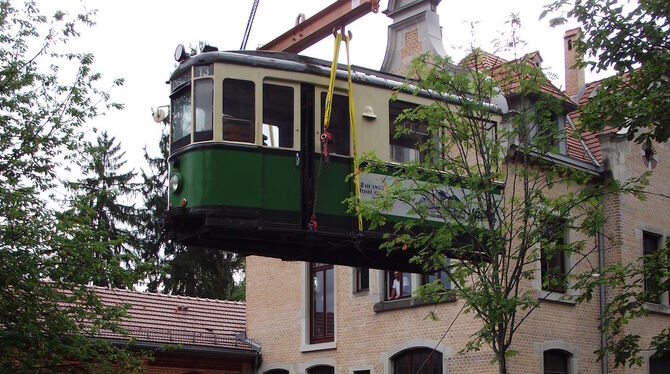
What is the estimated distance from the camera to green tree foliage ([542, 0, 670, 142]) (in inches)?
520

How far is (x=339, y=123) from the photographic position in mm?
15016

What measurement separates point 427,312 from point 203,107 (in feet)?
28.6

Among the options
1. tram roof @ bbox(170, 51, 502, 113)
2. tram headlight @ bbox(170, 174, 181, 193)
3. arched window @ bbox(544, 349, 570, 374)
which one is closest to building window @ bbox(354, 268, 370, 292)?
arched window @ bbox(544, 349, 570, 374)

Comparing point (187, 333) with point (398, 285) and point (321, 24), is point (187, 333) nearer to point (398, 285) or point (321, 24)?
point (398, 285)

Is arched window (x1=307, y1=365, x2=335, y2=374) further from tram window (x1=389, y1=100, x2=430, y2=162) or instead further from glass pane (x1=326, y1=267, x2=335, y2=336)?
tram window (x1=389, y1=100, x2=430, y2=162)

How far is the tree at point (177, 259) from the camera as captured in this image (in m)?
40.9

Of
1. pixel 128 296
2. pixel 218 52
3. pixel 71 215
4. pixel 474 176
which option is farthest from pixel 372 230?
pixel 128 296

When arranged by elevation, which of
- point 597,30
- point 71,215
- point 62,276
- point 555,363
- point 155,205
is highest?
point 155,205

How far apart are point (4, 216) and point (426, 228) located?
22.5 feet

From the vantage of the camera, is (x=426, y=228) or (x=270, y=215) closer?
(x=270, y=215)

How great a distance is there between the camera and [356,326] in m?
23.1

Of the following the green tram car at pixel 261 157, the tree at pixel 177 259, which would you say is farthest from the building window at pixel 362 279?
the tree at pixel 177 259

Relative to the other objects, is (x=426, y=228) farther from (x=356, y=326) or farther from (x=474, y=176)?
(x=356, y=326)

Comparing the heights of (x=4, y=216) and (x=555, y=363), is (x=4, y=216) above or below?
above
